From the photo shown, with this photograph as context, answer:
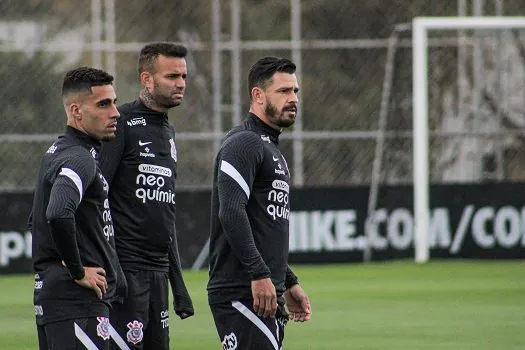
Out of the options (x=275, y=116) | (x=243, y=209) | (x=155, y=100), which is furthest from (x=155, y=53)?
(x=243, y=209)

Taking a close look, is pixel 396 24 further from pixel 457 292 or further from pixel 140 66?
pixel 140 66

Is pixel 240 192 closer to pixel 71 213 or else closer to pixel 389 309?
pixel 71 213

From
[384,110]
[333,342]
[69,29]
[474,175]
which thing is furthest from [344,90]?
[333,342]

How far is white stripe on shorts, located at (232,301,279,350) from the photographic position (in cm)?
715

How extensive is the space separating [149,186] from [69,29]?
13280 millimetres

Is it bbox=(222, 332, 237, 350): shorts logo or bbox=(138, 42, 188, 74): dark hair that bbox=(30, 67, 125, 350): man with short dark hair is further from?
bbox=(138, 42, 188, 74): dark hair

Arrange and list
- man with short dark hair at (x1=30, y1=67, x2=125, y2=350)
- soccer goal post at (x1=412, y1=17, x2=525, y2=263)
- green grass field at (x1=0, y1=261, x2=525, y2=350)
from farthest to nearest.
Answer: soccer goal post at (x1=412, y1=17, x2=525, y2=263) < green grass field at (x1=0, y1=261, x2=525, y2=350) < man with short dark hair at (x1=30, y1=67, x2=125, y2=350)

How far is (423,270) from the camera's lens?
1966cm

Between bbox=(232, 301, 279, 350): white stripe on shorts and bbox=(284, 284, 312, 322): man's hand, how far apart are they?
381 mm

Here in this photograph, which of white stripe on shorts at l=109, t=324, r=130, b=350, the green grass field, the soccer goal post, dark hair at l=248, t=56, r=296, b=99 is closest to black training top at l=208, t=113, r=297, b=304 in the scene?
dark hair at l=248, t=56, r=296, b=99

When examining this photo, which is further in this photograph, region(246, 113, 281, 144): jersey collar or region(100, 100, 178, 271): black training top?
region(100, 100, 178, 271): black training top

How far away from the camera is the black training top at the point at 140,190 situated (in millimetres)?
8070

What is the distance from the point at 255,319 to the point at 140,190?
1.32 m

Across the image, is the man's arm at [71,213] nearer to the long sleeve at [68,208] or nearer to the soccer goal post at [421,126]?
the long sleeve at [68,208]
